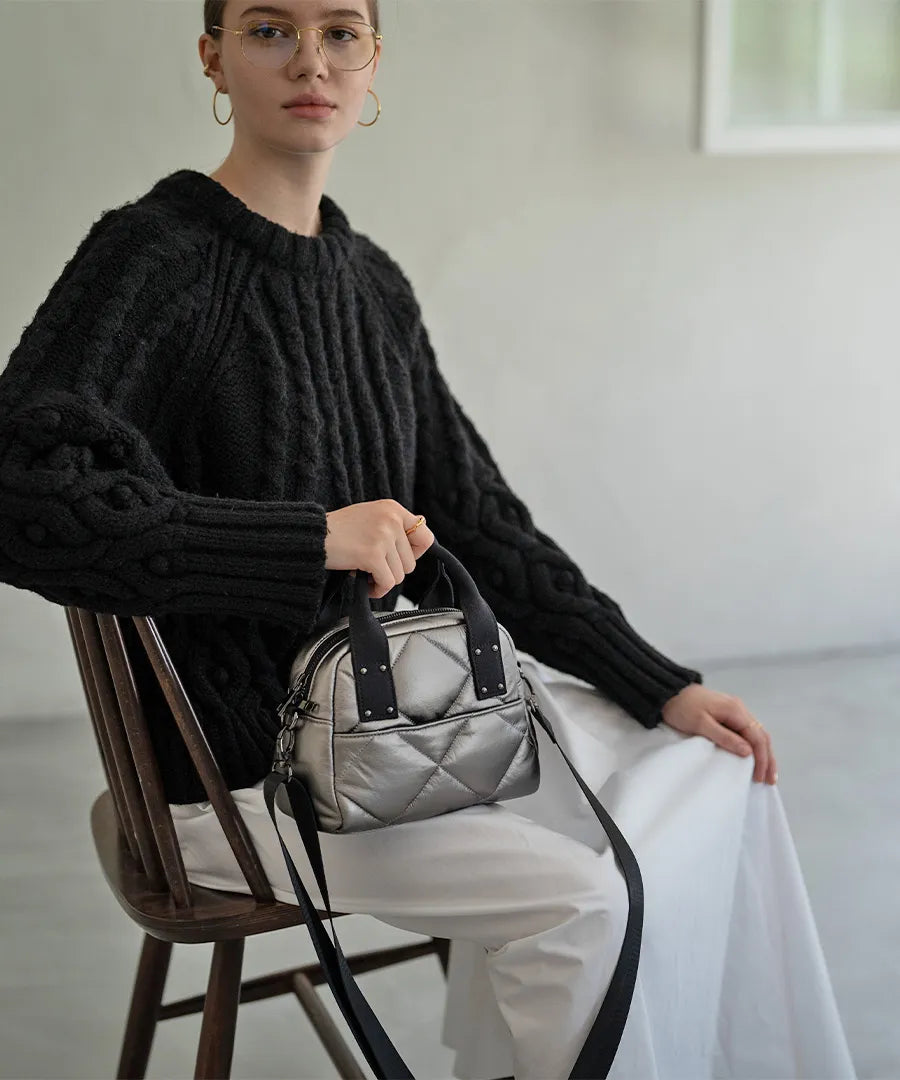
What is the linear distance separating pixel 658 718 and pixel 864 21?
93.5 inches

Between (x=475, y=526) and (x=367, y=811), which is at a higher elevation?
(x=475, y=526)

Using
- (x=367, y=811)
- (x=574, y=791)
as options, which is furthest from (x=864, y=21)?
(x=367, y=811)

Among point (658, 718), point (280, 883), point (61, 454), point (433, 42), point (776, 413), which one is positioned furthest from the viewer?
point (776, 413)

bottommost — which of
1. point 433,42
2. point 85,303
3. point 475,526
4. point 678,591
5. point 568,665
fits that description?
point 678,591

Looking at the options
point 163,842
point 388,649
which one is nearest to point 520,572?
point 388,649

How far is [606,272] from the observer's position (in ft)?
10.0

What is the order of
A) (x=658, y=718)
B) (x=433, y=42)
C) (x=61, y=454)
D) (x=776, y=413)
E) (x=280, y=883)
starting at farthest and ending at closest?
1. (x=776, y=413)
2. (x=433, y=42)
3. (x=658, y=718)
4. (x=280, y=883)
5. (x=61, y=454)

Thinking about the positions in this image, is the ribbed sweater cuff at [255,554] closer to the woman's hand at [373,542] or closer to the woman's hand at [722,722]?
the woman's hand at [373,542]

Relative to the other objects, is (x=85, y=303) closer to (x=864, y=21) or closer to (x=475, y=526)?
(x=475, y=526)

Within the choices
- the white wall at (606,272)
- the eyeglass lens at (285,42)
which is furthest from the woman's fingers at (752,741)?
the white wall at (606,272)

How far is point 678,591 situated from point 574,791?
218 cm

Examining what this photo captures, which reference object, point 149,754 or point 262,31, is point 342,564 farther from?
point 262,31

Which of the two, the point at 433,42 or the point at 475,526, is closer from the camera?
the point at 475,526

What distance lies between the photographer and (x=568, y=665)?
1.34 m
